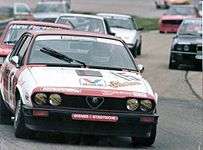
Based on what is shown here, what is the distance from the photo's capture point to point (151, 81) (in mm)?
20203

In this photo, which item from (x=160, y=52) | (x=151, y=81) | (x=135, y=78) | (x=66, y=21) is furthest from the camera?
(x=160, y=52)

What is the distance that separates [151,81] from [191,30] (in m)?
5.20

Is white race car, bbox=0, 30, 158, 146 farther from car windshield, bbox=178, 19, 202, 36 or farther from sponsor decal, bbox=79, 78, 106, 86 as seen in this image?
car windshield, bbox=178, 19, 202, 36

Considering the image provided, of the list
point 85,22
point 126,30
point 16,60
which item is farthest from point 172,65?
point 16,60

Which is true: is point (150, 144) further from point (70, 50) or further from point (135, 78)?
point (70, 50)

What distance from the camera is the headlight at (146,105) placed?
9945 mm

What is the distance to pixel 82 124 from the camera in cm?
975

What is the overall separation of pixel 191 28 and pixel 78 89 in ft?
51.7

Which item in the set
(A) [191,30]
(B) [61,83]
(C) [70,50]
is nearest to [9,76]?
(C) [70,50]

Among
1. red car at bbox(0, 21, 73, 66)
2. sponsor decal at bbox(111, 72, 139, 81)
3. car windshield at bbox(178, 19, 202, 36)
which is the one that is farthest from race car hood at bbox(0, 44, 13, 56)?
car windshield at bbox(178, 19, 202, 36)

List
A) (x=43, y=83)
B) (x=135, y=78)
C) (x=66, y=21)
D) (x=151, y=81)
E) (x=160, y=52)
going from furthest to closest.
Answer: (x=160, y=52) < (x=66, y=21) < (x=151, y=81) < (x=135, y=78) < (x=43, y=83)

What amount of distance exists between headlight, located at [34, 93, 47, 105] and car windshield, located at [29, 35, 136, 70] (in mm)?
1022

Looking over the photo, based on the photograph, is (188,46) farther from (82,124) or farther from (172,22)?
(172,22)

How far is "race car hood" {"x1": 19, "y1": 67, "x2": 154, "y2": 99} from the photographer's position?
32.2ft
